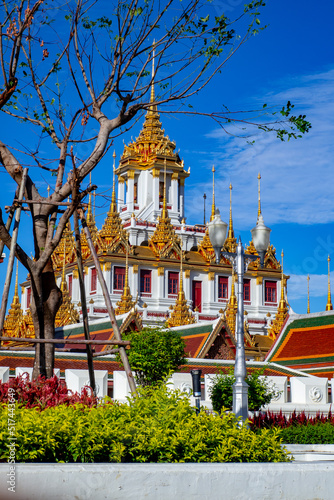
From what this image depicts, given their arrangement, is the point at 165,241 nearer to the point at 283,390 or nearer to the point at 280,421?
the point at 283,390

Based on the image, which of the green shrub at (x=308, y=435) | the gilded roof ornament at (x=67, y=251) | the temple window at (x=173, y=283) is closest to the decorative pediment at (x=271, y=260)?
the temple window at (x=173, y=283)

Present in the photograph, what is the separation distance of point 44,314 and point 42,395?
1.66 meters

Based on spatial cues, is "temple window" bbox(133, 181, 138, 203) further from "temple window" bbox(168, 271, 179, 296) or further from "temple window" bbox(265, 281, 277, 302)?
"temple window" bbox(265, 281, 277, 302)

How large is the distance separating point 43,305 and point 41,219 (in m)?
1.33

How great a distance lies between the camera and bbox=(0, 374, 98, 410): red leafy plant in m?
10.5

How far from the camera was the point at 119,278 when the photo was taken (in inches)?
2394

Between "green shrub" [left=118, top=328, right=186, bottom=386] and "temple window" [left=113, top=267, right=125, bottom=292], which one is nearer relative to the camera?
"green shrub" [left=118, top=328, right=186, bottom=386]

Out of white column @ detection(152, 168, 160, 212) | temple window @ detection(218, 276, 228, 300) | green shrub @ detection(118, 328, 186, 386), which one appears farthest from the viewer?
white column @ detection(152, 168, 160, 212)

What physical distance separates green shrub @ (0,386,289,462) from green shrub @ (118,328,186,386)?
1338 centimetres

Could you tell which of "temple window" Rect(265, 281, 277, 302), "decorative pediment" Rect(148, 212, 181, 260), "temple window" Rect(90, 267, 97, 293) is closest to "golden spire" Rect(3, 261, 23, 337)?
"temple window" Rect(90, 267, 97, 293)

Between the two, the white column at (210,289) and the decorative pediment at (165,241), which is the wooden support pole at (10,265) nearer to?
the decorative pediment at (165,241)

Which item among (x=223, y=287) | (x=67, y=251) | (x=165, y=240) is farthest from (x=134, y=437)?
(x=67, y=251)

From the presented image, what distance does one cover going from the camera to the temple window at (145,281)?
62.1m

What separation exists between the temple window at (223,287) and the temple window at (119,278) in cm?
898
